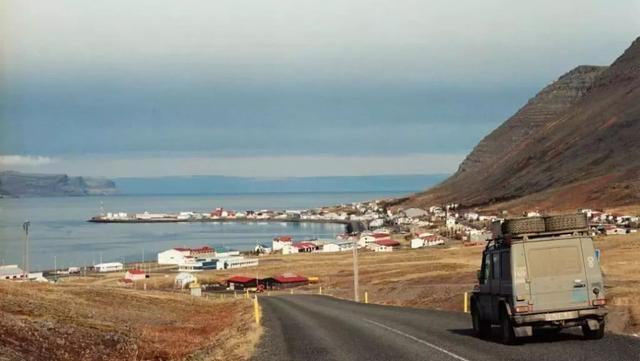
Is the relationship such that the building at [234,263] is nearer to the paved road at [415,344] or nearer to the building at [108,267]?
the building at [108,267]

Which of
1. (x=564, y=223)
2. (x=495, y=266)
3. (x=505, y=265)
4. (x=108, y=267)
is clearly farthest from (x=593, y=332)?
(x=108, y=267)

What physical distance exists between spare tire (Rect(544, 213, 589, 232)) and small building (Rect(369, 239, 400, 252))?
432 ft

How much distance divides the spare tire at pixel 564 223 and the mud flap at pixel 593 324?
2.37 m

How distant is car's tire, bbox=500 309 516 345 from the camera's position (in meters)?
19.1

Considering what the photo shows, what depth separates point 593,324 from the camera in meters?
19.1

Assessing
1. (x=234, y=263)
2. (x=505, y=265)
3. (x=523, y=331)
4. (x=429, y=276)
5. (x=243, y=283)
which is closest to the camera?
(x=523, y=331)

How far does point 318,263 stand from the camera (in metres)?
128

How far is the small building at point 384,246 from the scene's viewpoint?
153300 mm

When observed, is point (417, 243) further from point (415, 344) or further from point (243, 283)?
point (415, 344)

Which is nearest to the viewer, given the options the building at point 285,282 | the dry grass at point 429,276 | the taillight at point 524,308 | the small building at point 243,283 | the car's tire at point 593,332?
the taillight at point 524,308

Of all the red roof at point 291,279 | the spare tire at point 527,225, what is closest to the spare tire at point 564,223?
the spare tire at point 527,225

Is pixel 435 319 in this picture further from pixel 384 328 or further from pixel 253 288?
pixel 253 288

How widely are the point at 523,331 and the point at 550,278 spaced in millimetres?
1491

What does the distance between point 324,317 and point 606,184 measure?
152492 millimetres
